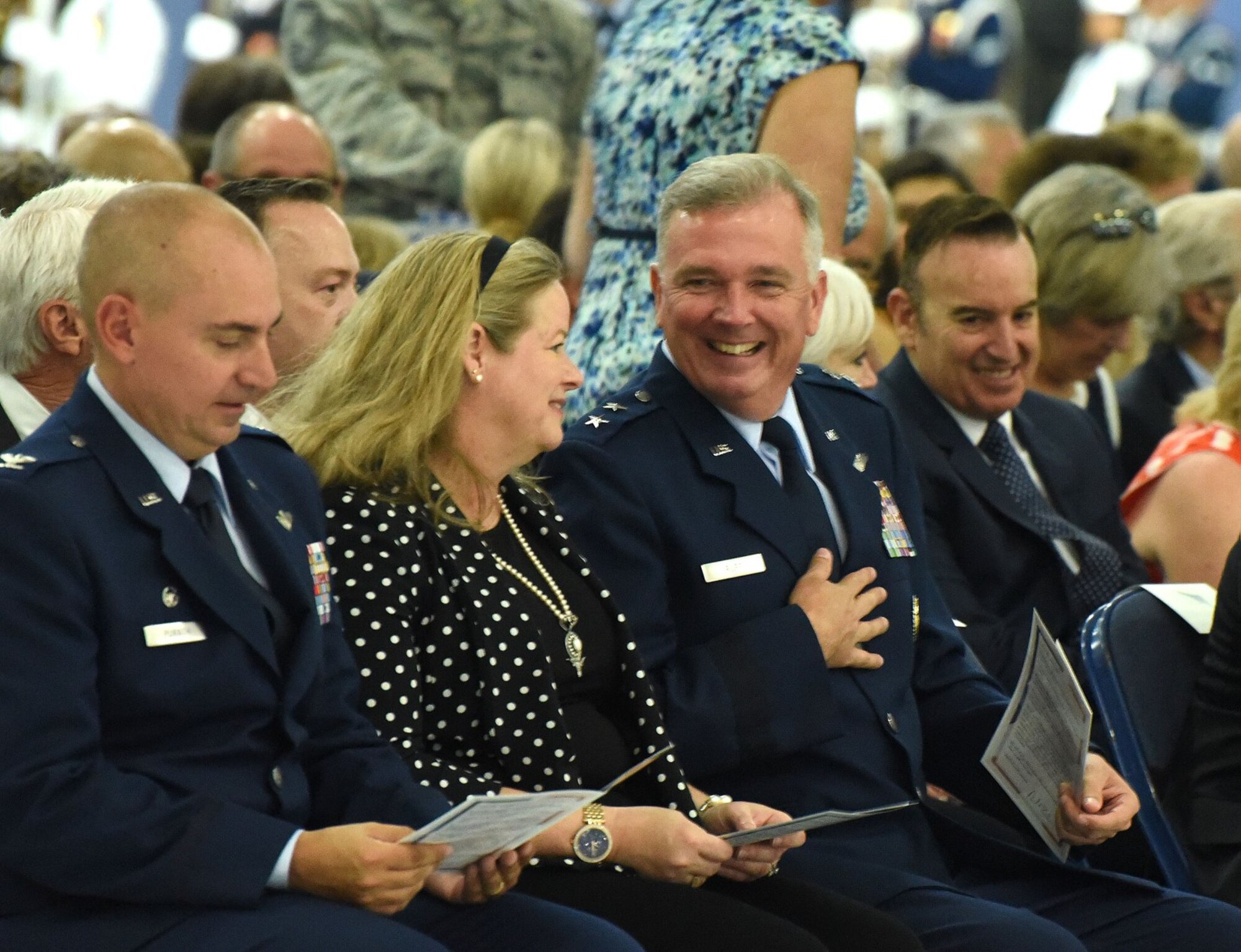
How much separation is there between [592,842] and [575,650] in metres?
0.31

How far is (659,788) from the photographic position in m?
2.98

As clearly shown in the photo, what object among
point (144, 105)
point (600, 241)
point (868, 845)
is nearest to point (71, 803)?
point (868, 845)

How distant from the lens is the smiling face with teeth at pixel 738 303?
3338 millimetres

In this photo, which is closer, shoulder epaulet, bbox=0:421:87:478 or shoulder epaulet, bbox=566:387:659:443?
shoulder epaulet, bbox=0:421:87:478

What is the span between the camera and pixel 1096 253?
17.0ft

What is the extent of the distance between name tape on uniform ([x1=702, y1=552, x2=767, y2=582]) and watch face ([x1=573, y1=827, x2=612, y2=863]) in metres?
0.53

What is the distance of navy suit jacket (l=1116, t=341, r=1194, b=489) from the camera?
5.41m

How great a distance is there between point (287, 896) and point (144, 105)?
964 centimetres

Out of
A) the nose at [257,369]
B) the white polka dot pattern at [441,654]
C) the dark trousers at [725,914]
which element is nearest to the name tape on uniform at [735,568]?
the white polka dot pattern at [441,654]

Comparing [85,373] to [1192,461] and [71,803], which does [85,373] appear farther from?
[1192,461]

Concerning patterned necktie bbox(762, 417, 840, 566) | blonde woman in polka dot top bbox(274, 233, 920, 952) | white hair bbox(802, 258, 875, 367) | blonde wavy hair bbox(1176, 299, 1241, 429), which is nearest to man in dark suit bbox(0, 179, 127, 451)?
blonde woman in polka dot top bbox(274, 233, 920, 952)

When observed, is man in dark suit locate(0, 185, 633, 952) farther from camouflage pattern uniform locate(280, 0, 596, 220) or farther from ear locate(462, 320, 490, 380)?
camouflage pattern uniform locate(280, 0, 596, 220)

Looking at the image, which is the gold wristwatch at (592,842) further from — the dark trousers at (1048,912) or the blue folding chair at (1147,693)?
the blue folding chair at (1147,693)

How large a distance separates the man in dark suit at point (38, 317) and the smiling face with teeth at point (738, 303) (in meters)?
0.99
